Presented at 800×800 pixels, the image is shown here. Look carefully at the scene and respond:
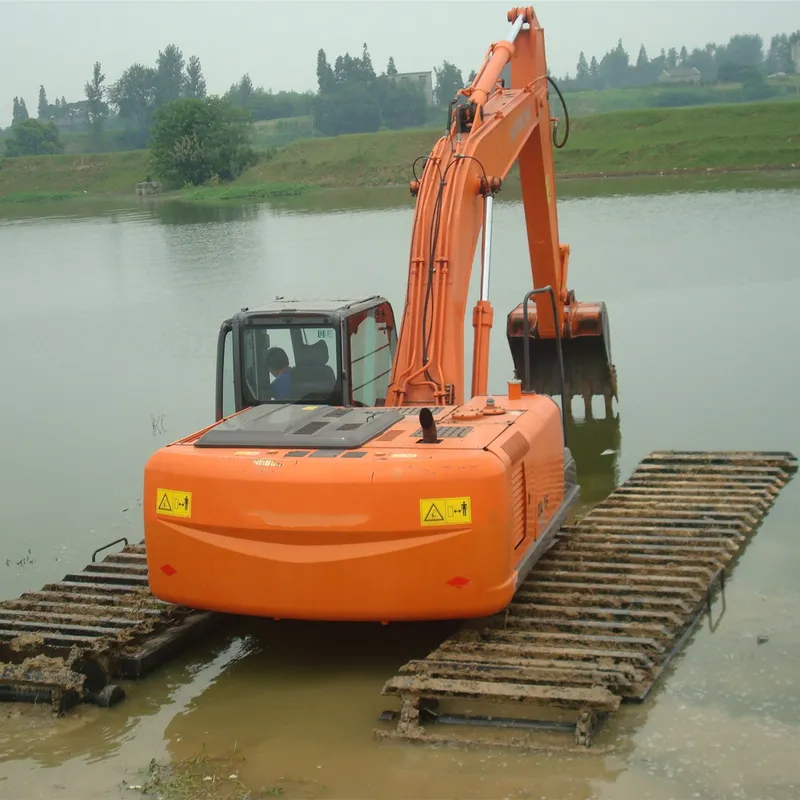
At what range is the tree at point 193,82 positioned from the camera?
15175cm

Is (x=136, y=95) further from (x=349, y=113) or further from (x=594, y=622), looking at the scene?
(x=594, y=622)

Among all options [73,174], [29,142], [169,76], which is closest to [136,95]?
[169,76]

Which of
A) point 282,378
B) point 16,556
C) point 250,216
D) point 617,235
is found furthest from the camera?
point 250,216

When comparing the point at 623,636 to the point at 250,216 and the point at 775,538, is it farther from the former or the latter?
the point at 250,216

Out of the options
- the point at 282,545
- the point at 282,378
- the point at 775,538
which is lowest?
the point at 775,538

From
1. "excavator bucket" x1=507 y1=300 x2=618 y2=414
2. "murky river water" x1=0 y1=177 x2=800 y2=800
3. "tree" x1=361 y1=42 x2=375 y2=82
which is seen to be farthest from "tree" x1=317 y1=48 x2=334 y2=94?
"excavator bucket" x1=507 y1=300 x2=618 y2=414

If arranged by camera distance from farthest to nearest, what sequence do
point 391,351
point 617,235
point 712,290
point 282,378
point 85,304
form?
point 617,235
point 85,304
point 712,290
point 391,351
point 282,378

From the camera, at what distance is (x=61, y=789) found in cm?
625

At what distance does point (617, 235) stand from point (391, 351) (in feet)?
73.4

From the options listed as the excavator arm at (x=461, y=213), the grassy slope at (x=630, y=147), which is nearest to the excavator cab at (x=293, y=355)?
the excavator arm at (x=461, y=213)

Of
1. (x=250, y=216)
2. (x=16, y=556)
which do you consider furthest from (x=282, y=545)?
(x=250, y=216)

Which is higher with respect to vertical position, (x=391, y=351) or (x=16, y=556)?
(x=391, y=351)

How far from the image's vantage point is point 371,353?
922cm

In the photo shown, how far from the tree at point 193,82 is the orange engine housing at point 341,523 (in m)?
150
